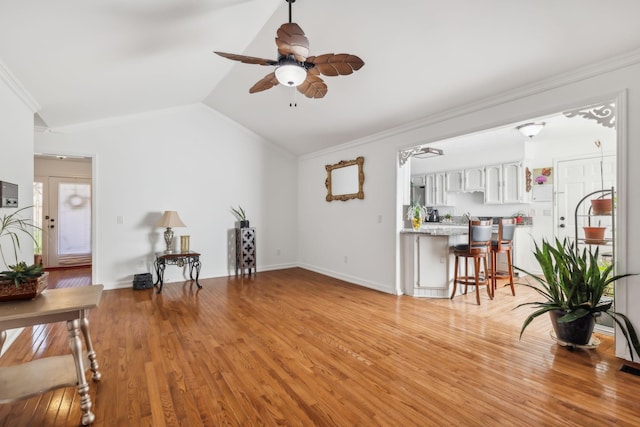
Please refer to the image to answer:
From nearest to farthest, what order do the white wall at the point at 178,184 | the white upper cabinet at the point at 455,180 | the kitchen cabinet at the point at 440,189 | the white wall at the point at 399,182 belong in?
the white wall at the point at 399,182
the white wall at the point at 178,184
the white upper cabinet at the point at 455,180
the kitchen cabinet at the point at 440,189

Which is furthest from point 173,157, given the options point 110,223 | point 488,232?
point 488,232

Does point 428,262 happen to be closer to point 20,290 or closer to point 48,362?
point 48,362

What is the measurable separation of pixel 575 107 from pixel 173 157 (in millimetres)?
5455

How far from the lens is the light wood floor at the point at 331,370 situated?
1808 mm

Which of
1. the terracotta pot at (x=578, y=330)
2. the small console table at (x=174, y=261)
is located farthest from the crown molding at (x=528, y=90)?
the small console table at (x=174, y=261)

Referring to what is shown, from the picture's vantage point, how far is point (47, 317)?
68.5 inches

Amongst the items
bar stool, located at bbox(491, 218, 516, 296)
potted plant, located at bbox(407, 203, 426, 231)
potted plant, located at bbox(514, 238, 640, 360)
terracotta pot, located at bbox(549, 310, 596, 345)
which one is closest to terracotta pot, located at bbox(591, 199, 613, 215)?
potted plant, located at bbox(514, 238, 640, 360)

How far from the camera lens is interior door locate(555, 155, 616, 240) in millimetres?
5066

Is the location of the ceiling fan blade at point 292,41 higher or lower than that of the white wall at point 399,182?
higher

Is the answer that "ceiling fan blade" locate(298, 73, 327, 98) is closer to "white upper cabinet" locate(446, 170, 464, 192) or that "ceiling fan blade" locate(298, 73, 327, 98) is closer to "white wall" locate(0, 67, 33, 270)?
"white wall" locate(0, 67, 33, 270)

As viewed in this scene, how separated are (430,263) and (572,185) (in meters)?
3.16

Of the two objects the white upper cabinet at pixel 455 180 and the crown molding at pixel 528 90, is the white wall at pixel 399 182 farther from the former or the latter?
the white upper cabinet at pixel 455 180

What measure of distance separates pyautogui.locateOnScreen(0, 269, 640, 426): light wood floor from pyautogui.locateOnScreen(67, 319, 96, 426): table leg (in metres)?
0.08

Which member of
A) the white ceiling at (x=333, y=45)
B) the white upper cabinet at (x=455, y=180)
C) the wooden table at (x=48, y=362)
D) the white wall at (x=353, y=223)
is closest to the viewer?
the wooden table at (x=48, y=362)
